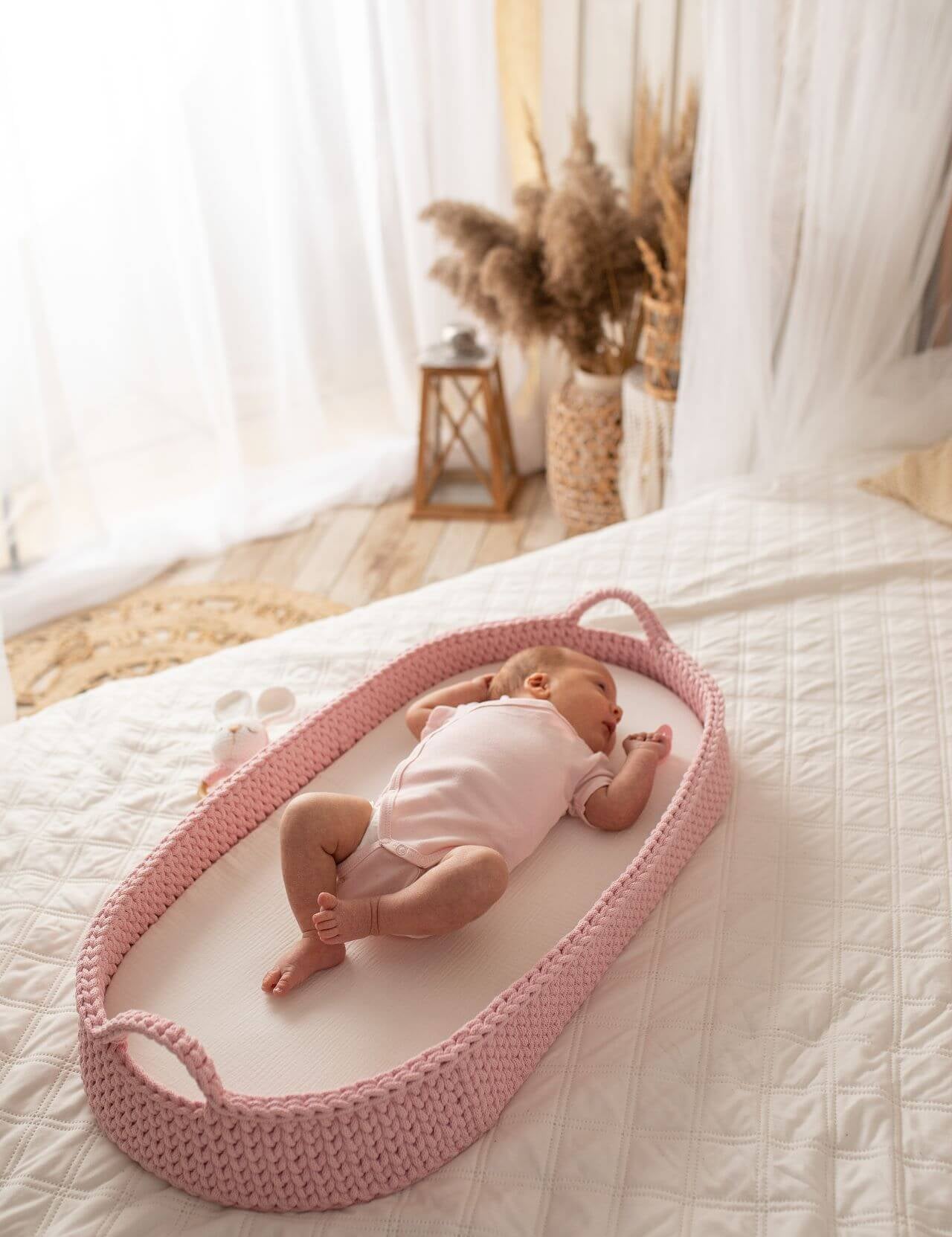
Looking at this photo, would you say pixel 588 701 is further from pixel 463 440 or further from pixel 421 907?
pixel 463 440

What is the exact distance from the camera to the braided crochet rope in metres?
0.98

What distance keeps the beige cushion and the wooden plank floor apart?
0.98 m

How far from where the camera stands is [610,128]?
2.84m

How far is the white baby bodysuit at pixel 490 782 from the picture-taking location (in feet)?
4.16

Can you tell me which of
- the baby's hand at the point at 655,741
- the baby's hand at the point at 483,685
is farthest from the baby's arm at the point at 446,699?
the baby's hand at the point at 655,741

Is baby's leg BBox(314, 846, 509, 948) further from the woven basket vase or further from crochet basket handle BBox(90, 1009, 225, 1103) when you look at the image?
the woven basket vase

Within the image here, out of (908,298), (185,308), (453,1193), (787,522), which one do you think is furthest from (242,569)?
(453,1193)

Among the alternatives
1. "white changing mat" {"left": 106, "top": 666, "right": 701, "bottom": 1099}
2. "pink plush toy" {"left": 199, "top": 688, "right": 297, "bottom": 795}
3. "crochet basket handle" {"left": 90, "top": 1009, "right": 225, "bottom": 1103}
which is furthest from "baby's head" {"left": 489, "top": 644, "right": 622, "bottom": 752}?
"crochet basket handle" {"left": 90, "top": 1009, "right": 225, "bottom": 1103}

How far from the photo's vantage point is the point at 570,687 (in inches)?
59.2

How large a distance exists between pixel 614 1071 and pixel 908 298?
165 cm

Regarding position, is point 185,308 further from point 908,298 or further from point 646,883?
point 646,883

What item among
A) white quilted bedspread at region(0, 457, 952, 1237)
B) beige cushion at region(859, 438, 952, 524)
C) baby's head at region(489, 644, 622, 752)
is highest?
beige cushion at region(859, 438, 952, 524)

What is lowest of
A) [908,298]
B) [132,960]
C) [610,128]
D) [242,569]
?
[242,569]

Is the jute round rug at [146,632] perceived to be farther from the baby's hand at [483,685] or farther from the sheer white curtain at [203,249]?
the baby's hand at [483,685]
